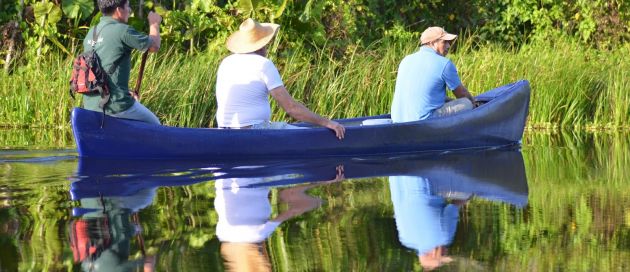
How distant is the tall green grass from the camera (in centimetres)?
1405

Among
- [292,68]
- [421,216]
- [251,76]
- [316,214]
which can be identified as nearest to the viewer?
[421,216]

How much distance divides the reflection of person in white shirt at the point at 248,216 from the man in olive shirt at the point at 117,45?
4.68 ft

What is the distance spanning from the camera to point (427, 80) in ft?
35.3

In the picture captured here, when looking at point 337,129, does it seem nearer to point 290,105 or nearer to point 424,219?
point 290,105

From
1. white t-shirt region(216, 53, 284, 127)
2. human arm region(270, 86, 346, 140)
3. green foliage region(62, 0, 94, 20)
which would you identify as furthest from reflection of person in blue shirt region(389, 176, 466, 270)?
green foliage region(62, 0, 94, 20)

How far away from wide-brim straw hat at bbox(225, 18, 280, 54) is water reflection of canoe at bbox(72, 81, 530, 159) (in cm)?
72

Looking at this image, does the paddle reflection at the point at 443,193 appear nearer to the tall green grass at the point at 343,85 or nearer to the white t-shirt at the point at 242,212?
the white t-shirt at the point at 242,212

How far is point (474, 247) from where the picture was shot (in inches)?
220

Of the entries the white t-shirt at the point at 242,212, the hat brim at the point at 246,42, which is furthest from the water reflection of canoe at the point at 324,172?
the hat brim at the point at 246,42

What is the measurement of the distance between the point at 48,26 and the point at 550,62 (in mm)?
6407

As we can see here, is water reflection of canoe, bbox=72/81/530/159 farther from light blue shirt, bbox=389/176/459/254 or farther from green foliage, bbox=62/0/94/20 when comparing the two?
green foliage, bbox=62/0/94/20

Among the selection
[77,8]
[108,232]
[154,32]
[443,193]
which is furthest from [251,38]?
[77,8]

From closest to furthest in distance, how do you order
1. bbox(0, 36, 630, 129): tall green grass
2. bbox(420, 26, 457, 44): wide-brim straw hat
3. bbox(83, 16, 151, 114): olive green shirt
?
bbox(83, 16, 151, 114): olive green shirt, bbox(420, 26, 457, 44): wide-brim straw hat, bbox(0, 36, 630, 129): tall green grass

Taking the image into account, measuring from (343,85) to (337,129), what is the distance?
3.87 metres
